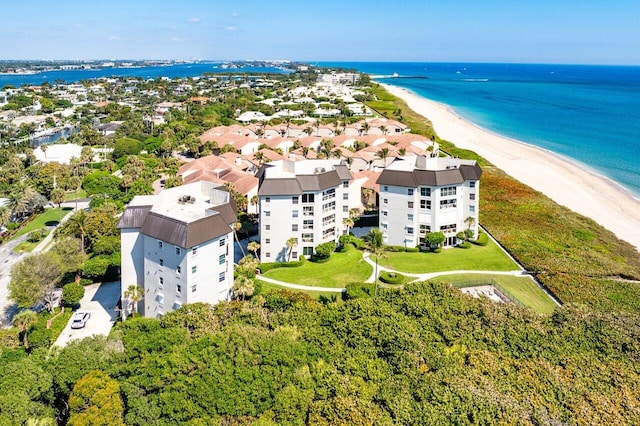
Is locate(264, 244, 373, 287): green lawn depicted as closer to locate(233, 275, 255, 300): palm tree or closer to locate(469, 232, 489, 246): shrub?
locate(233, 275, 255, 300): palm tree

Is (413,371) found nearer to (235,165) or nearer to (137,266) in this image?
(137,266)

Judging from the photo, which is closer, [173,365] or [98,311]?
[173,365]

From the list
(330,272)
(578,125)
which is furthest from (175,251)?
(578,125)

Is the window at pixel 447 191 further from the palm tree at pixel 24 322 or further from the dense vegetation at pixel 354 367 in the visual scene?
the palm tree at pixel 24 322

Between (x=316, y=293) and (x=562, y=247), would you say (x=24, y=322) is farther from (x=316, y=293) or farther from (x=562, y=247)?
(x=562, y=247)

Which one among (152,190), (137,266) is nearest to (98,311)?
(137,266)

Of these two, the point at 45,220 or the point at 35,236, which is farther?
the point at 45,220

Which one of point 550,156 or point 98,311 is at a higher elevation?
point 550,156
